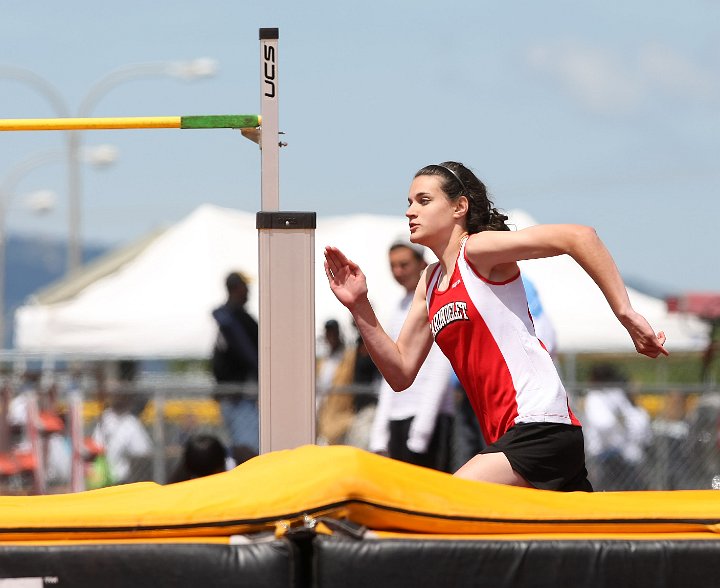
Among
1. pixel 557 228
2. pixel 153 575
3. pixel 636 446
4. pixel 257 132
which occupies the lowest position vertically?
pixel 636 446

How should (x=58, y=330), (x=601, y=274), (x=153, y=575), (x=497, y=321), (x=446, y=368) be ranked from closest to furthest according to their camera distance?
(x=153, y=575)
(x=601, y=274)
(x=497, y=321)
(x=446, y=368)
(x=58, y=330)

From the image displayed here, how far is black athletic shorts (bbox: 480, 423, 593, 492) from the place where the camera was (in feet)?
13.3

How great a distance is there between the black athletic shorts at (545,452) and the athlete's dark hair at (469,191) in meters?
0.68

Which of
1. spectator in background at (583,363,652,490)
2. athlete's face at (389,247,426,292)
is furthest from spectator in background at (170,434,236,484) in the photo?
spectator in background at (583,363,652,490)

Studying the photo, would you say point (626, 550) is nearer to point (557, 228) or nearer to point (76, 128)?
point (557, 228)

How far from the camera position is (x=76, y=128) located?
4.87m

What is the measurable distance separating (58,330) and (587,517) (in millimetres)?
12423

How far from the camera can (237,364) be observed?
10695mm

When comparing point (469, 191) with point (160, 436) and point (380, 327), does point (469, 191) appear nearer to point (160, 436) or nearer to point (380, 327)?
point (380, 327)

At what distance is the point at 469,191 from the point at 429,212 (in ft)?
0.56

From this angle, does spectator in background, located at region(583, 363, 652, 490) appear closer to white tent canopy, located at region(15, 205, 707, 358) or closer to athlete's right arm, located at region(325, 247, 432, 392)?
white tent canopy, located at region(15, 205, 707, 358)

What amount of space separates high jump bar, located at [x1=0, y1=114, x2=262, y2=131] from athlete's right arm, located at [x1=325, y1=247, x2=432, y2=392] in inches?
25.8

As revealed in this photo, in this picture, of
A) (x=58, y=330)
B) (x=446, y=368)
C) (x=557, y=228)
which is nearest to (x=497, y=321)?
(x=557, y=228)

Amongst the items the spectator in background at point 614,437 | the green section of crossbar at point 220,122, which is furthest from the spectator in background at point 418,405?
the spectator in background at point 614,437
